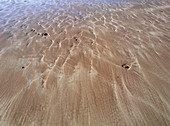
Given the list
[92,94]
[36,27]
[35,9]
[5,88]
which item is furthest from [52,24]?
[92,94]

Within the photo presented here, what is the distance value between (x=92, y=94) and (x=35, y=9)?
765 cm

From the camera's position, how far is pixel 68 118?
2031mm

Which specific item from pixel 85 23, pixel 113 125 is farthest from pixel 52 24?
pixel 113 125

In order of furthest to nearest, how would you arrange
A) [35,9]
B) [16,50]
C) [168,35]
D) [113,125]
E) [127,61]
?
[35,9] < [168,35] < [16,50] < [127,61] < [113,125]

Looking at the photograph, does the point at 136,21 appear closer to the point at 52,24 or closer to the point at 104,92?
the point at 52,24

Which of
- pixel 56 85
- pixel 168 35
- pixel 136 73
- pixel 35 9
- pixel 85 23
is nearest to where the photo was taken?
pixel 56 85

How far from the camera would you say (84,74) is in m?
2.84

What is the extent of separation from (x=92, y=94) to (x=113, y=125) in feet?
2.41

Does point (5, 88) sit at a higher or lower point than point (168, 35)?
lower

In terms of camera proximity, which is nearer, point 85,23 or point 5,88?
point 5,88

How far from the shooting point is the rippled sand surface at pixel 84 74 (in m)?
2.08

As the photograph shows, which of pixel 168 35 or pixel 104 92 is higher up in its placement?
pixel 168 35

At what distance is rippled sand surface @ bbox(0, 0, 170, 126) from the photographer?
81.9 inches

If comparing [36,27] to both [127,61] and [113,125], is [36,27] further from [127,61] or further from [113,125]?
[113,125]
